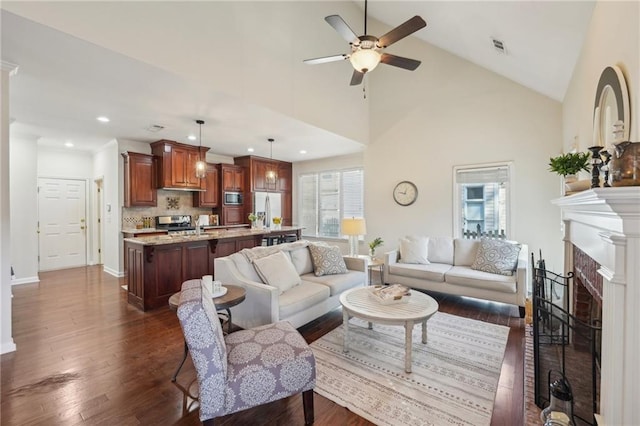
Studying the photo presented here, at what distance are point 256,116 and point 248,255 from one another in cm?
210

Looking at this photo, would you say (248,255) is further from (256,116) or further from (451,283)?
Result: (451,283)

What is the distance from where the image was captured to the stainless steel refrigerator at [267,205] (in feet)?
24.2

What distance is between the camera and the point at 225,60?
3365 mm

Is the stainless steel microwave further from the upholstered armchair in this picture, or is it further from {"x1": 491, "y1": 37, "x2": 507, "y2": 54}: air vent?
{"x1": 491, "y1": 37, "x2": 507, "y2": 54}: air vent

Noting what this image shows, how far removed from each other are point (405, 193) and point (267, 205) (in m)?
3.59

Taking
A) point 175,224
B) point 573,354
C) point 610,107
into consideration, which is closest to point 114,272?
point 175,224

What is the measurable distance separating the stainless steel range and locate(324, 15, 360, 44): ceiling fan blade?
4.91 m

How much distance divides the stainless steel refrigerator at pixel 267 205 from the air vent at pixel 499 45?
220 inches

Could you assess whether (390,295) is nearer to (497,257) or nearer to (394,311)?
(394,311)

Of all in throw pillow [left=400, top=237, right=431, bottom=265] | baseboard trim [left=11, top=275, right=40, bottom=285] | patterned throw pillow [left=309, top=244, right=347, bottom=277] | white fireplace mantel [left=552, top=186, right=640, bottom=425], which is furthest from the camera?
baseboard trim [left=11, top=275, right=40, bottom=285]

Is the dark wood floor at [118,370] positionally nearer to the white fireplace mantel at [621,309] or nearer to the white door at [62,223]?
the white fireplace mantel at [621,309]

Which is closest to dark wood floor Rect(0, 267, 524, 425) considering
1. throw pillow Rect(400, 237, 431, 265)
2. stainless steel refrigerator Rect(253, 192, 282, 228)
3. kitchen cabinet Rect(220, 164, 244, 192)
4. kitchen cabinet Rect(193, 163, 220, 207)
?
throw pillow Rect(400, 237, 431, 265)

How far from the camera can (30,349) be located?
2.76m

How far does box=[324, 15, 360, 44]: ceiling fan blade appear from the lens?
236 cm
